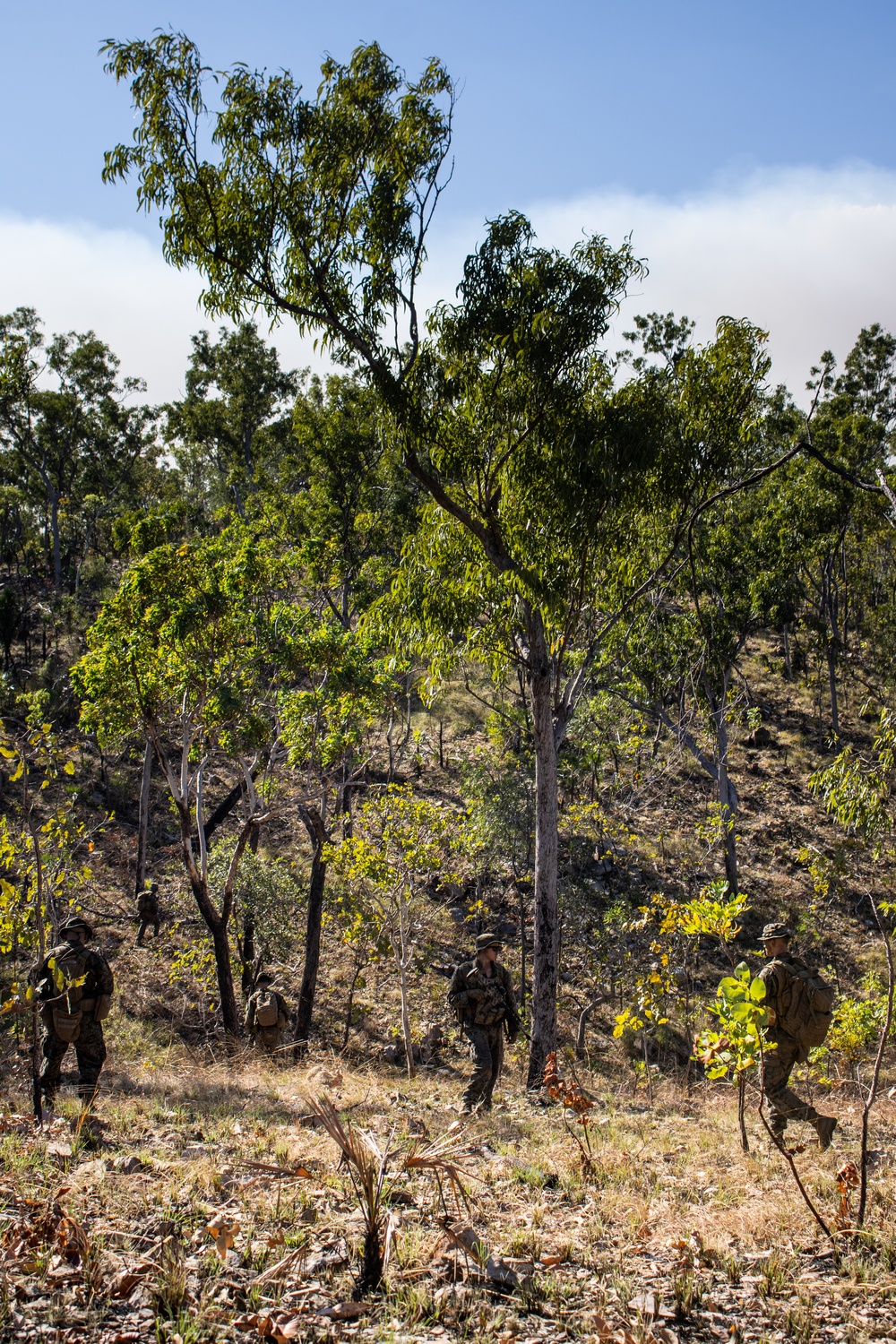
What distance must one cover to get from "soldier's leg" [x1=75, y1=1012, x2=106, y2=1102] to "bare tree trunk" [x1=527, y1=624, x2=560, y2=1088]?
4242 mm

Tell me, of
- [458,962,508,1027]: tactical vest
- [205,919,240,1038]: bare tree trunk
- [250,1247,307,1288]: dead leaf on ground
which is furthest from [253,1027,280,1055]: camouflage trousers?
[250,1247,307,1288]: dead leaf on ground

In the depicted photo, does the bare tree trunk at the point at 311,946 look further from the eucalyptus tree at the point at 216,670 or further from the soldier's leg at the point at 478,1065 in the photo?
the soldier's leg at the point at 478,1065

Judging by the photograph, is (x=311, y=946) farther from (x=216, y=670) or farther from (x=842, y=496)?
(x=842, y=496)

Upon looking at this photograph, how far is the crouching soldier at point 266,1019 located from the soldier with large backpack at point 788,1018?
777cm

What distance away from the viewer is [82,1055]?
7766 mm

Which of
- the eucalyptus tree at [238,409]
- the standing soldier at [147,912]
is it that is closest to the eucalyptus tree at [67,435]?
the eucalyptus tree at [238,409]

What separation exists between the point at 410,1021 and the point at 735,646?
12.5 meters

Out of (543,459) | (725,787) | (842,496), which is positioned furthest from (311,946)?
(842,496)

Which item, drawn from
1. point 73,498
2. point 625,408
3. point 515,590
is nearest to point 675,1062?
point 515,590

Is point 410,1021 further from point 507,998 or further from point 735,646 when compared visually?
point 735,646

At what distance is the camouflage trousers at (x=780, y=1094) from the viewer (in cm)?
652

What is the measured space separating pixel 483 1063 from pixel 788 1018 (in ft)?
9.35

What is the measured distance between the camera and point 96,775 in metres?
24.3

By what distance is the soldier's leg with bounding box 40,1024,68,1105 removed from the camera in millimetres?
7520
